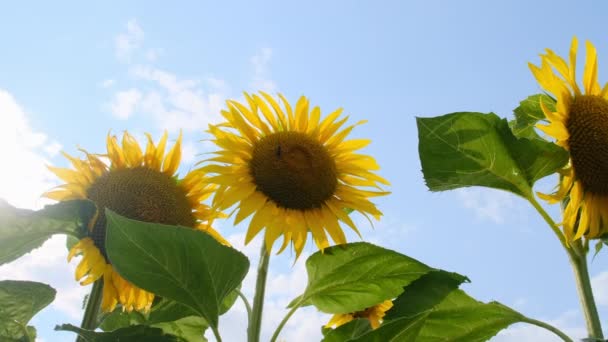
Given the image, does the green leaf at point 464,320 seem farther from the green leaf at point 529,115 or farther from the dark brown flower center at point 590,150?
the green leaf at point 529,115

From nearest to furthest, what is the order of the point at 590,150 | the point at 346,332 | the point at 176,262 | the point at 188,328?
1. the point at 176,262
2. the point at 346,332
3. the point at 590,150
4. the point at 188,328

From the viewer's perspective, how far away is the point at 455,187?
6.52ft

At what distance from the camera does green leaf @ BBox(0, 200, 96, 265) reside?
5.97ft

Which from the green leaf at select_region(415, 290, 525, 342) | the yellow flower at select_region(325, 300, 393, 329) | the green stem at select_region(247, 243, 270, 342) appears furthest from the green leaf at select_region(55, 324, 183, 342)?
the yellow flower at select_region(325, 300, 393, 329)

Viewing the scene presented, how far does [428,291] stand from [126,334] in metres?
0.88

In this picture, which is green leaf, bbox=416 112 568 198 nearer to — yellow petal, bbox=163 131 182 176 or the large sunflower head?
the large sunflower head

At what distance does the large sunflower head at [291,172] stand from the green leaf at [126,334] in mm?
512

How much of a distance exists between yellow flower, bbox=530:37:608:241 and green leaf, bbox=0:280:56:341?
1.63m

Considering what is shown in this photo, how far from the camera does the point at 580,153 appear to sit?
2.01m

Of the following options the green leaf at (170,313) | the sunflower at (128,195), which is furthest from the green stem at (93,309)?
the green leaf at (170,313)

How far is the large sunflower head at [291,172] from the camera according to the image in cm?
222

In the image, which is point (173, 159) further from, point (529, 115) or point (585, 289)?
point (585, 289)

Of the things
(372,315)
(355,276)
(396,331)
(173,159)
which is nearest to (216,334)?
(355,276)

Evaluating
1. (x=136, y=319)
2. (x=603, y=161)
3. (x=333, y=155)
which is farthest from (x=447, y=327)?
(x=136, y=319)
